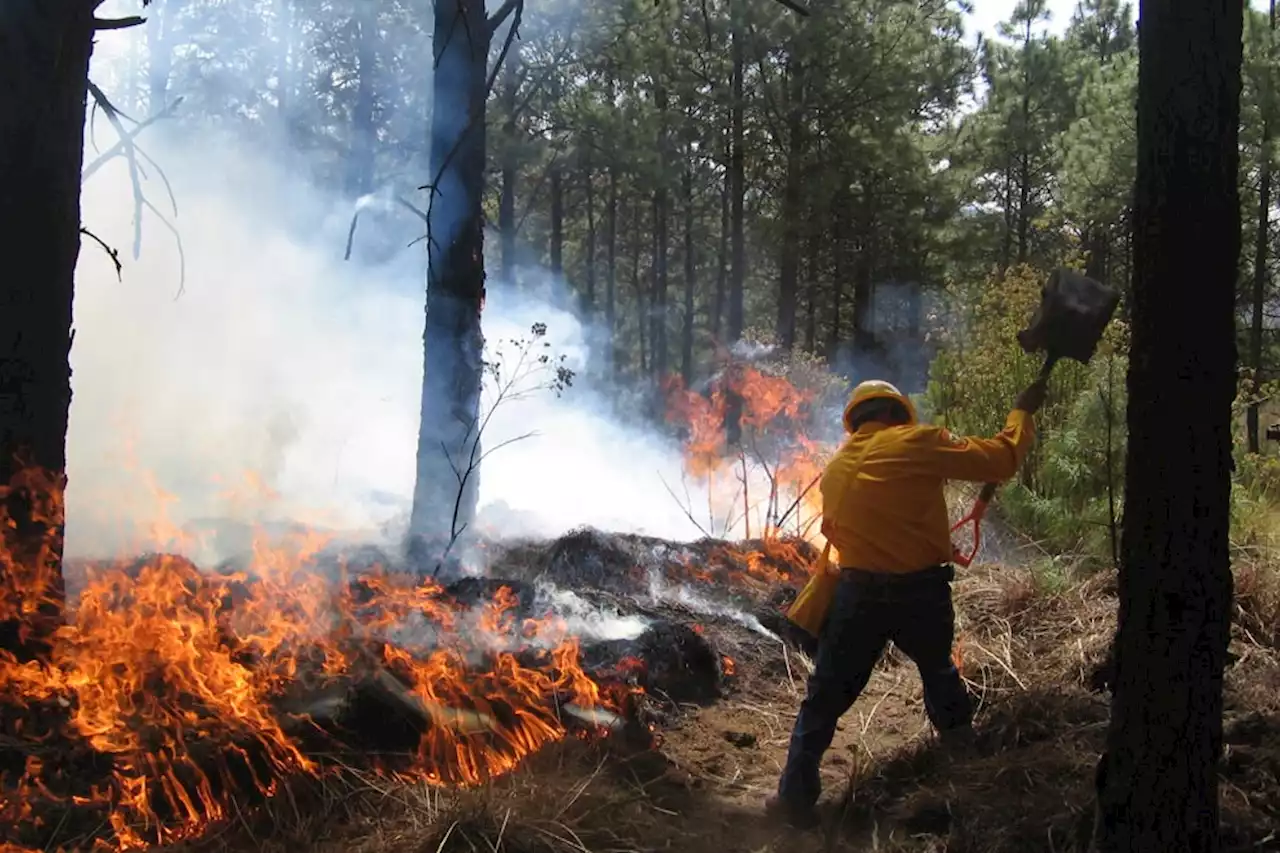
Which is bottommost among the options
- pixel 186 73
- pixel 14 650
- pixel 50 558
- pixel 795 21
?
pixel 14 650

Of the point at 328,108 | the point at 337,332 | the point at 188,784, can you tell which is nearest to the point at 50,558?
the point at 188,784

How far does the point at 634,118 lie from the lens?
21.4m

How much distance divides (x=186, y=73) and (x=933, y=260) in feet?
47.3

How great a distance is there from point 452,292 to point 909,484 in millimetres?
4602

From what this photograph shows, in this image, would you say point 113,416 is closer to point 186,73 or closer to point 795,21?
point 186,73

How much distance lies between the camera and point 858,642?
4.19m

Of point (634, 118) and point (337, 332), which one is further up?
point (634, 118)

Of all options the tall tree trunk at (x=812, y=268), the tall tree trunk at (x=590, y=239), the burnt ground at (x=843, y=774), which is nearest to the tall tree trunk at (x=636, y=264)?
the tall tree trunk at (x=590, y=239)

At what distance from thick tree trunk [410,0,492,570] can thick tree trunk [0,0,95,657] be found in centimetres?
354

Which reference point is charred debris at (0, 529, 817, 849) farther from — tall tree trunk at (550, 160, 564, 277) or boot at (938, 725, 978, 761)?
tall tree trunk at (550, 160, 564, 277)

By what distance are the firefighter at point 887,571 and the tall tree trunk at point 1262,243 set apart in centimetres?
1255

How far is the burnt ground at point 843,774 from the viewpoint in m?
3.57

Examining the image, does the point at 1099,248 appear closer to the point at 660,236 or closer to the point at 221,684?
the point at 660,236

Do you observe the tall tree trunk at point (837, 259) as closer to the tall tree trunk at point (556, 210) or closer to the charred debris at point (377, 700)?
the tall tree trunk at point (556, 210)
